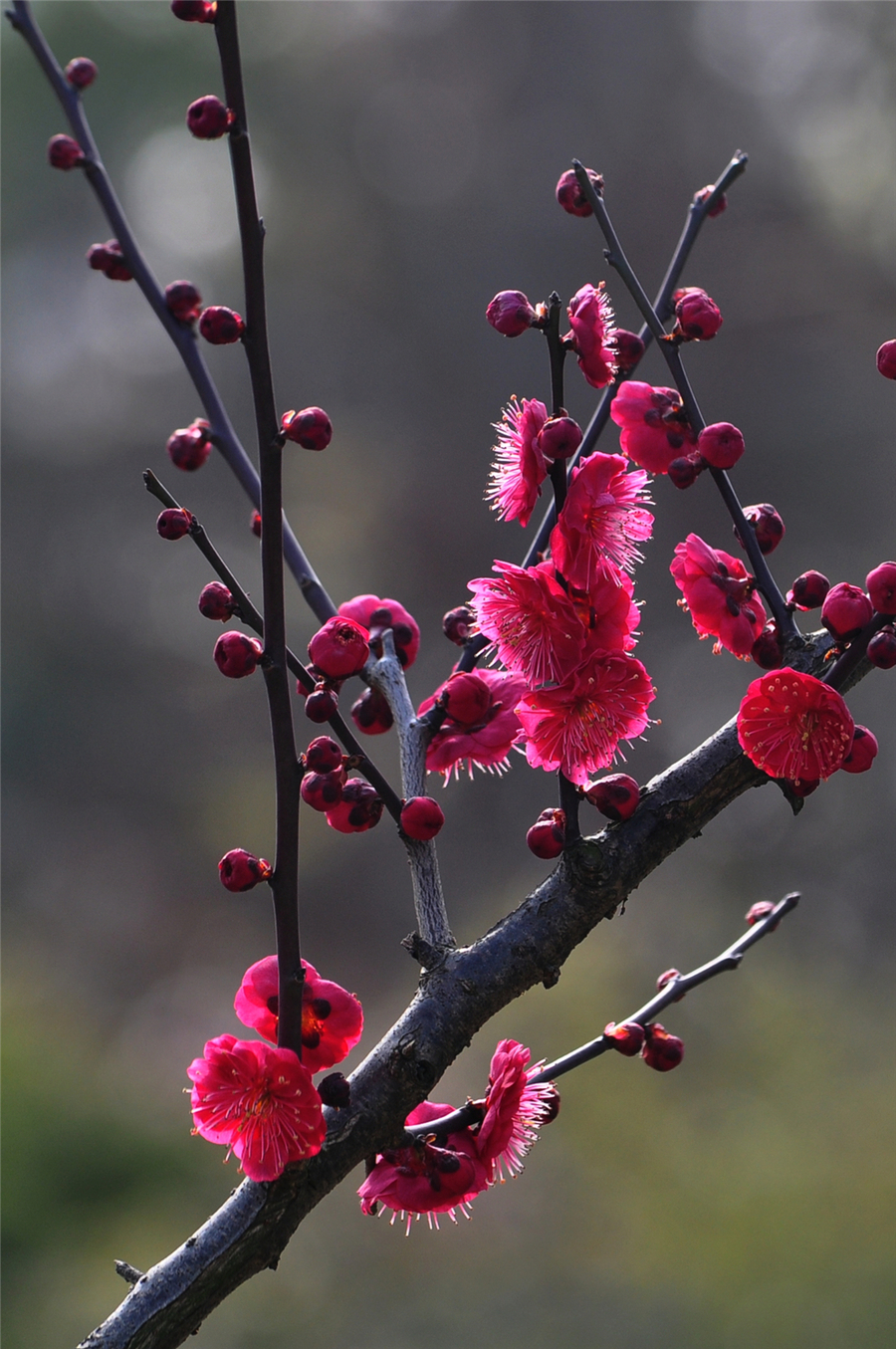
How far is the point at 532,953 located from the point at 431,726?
0.35ft

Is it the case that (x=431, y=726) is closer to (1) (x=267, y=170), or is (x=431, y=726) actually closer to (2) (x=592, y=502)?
(2) (x=592, y=502)

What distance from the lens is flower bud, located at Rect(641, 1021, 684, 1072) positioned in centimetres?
48

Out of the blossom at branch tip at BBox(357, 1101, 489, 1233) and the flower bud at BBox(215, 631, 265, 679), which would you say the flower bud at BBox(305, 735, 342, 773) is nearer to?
the flower bud at BBox(215, 631, 265, 679)

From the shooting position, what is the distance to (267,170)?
4.41m

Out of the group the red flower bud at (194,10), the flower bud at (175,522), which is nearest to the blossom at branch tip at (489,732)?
the flower bud at (175,522)

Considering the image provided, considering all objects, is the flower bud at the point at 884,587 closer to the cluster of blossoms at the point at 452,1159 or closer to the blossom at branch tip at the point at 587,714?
the blossom at branch tip at the point at 587,714

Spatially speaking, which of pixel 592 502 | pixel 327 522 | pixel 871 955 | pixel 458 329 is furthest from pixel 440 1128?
pixel 458 329

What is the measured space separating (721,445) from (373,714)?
0.20 m

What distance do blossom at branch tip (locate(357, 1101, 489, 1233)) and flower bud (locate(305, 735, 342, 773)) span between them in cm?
15

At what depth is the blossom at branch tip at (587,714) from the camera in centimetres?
40

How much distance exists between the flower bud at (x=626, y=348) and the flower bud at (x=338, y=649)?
0.57 feet

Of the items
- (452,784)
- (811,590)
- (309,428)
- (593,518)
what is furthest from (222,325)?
(452,784)

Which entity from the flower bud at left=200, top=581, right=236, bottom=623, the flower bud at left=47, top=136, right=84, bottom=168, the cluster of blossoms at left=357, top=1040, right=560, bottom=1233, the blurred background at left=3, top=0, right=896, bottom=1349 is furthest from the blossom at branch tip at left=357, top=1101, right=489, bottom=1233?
the blurred background at left=3, top=0, right=896, bottom=1349

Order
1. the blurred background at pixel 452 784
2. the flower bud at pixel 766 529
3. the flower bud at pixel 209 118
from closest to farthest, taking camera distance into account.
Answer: the flower bud at pixel 209 118
the flower bud at pixel 766 529
the blurred background at pixel 452 784
